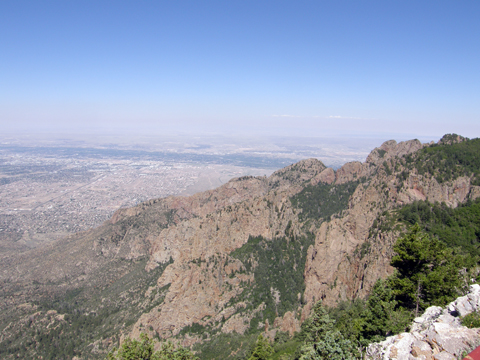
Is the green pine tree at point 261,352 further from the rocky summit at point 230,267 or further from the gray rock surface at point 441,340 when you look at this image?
the gray rock surface at point 441,340

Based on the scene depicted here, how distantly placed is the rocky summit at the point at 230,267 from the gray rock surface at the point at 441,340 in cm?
3503

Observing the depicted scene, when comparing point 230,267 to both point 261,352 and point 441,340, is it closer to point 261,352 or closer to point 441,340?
point 261,352

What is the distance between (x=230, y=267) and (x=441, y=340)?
8637cm

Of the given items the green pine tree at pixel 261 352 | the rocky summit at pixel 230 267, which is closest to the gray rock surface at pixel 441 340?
the green pine tree at pixel 261 352

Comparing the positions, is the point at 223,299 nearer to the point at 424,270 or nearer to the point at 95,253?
the point at 424,270

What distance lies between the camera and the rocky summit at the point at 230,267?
233 ft

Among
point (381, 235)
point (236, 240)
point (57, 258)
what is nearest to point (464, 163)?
point (381, 235)

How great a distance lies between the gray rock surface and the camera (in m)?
13.8

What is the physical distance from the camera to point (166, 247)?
5153 inches

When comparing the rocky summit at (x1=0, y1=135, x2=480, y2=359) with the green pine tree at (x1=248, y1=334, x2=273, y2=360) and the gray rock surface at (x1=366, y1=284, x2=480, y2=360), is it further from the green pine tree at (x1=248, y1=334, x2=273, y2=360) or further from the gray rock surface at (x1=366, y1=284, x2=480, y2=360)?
the gray rock surface at (x1=366, y1=284, x2=480, y2=360)

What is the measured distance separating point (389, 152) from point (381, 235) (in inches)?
4181

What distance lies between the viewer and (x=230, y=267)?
96875 mm

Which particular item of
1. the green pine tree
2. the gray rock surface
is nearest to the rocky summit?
the green pine tree

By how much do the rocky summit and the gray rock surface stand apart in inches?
1379
